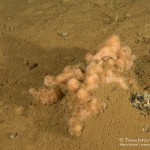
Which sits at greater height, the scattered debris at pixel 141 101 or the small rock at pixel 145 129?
the scattered debris at pixel 141 101

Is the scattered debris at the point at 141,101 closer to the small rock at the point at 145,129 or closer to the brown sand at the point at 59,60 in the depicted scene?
the brown sand at the point at 59,60

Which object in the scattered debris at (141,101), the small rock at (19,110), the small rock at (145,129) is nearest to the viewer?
the small rock at (145,129)

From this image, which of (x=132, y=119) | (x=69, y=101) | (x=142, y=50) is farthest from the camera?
(x=142, y=50)

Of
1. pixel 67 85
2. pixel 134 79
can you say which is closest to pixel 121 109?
pixel 134 79

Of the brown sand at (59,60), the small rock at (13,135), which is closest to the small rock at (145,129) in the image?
the brown sand at (59,60)

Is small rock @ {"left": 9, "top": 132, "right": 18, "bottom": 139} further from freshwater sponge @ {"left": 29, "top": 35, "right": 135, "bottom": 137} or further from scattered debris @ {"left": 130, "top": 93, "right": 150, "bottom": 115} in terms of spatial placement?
scattered debris @ {"left": 130, "top": 93, "right": 150, "bottom": 115}

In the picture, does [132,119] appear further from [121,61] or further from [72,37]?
[72,37]

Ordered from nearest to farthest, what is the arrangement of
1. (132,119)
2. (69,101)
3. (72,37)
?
(132,119) < (69,101) < (72,37)

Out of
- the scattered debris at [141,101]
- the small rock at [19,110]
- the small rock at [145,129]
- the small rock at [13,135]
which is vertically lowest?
the small rock at [13,135]
